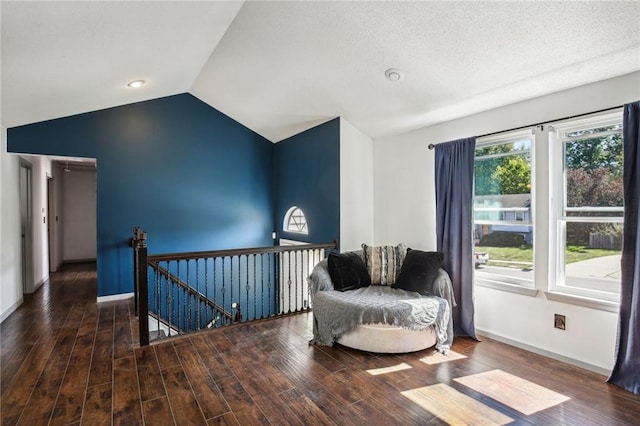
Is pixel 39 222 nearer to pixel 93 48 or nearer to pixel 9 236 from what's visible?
pixel 9 236

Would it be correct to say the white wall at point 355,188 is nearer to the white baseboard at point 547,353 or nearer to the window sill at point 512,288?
the window sill at point 512,288

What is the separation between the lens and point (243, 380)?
2.44 metres

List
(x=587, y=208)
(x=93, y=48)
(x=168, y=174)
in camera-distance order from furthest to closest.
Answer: (x=168, y=174)
(x=587, y=208)
(x=93, y=48)

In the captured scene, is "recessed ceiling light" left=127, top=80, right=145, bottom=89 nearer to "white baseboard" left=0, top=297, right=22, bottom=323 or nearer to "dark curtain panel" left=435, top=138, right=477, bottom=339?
"white baseboard" left=0, top=297, right=22, bottom=323

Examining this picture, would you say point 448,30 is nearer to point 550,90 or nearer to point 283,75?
point 550,90

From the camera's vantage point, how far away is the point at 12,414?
1.98 meters

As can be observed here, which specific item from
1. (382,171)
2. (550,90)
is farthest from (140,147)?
(550,90)

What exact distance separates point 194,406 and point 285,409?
0.60 metres

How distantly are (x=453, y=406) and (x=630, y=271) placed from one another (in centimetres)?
168

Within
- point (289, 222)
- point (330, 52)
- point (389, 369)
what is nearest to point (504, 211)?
point (389, 369)

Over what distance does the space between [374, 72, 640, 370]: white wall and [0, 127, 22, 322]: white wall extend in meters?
4.61

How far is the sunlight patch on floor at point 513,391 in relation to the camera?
2168mm

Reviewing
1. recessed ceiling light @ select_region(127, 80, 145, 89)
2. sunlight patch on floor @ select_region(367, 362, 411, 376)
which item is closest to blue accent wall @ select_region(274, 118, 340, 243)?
sunlight patch on floor @ select_region(367, 362, 411, 376)

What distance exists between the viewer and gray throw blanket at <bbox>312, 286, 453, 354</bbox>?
2900mm
